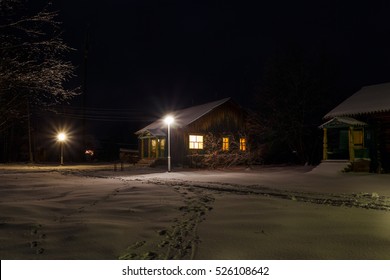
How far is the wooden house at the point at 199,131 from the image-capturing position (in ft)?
90.4

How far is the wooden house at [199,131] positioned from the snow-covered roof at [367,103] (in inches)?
363

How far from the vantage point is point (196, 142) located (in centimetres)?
2803

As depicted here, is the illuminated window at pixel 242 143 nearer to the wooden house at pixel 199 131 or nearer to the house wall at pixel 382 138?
the wooden house at pixel 199 131

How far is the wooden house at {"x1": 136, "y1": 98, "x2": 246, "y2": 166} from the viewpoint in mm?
27547

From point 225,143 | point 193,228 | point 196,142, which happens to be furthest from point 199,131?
point 193,228

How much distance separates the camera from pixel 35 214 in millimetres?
6484

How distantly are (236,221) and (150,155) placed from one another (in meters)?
27.3

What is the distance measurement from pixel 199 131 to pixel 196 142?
0.98m

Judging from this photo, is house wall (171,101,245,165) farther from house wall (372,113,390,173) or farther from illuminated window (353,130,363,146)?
house wall (372,113,390,173)

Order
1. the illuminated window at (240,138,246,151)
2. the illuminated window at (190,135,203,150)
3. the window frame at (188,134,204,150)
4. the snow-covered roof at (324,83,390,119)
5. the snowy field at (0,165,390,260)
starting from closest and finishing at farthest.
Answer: the snowy field at (0,165,390,260) → the snow-covered roof at (324,83,390,119) → the window frame at (188,134,204,150) → the illuminated window at (190,135,203,150) → the illuminated window at (240,138,246,151)

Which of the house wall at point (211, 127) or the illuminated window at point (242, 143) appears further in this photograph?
the illuminated window at point (242, 143)

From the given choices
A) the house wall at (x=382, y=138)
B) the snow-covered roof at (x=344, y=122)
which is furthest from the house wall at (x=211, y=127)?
the house wall at (x=382, y=138)

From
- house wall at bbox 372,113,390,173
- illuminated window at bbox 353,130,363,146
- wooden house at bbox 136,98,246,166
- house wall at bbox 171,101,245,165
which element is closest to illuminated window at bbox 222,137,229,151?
wooden house at bbox 136,98,246,166

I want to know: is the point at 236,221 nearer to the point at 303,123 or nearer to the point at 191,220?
the point at 191,220
